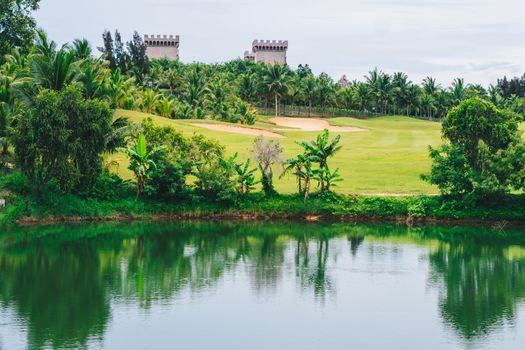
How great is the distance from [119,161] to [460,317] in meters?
37.0

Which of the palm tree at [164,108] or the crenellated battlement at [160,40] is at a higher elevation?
the crenellated battlement at [160,40]

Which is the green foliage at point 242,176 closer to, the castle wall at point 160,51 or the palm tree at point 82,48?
the palm tree at point 82,48

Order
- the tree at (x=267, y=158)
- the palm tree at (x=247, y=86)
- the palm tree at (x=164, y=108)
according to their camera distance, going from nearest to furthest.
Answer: the tree at (x=267, y=158), the palm tree at (x=164, y=108), the palm tree at (x=247, y=86)

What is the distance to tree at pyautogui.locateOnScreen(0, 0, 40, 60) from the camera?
6888 cm

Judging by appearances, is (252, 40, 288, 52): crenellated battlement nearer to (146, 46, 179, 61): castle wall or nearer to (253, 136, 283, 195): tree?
(146, 46, 179, 61): castle wall

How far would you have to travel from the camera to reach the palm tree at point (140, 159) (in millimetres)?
54069

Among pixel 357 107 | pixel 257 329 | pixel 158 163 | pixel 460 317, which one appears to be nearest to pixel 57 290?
pixel 257 329

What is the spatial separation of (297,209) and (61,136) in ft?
51.0

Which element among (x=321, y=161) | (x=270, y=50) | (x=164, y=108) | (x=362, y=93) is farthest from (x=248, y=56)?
(x=321, y=161)

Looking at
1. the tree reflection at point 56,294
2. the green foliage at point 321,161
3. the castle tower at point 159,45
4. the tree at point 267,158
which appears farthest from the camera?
the castle tower at point 159,45

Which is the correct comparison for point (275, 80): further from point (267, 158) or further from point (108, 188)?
point (108, 188)

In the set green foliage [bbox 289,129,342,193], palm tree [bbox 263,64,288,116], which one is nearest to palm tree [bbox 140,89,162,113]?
green foliage [bbox 289,129,342,193]

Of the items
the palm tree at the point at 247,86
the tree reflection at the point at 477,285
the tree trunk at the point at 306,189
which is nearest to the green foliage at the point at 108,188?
the tree trunk at the point at 306,189

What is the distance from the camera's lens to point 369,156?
70.9 meters
